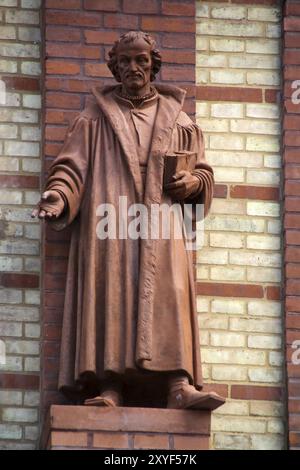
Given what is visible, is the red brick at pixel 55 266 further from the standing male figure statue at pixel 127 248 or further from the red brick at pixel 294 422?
the red brick at pixel 294 422

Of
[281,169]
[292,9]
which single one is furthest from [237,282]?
[292,9]

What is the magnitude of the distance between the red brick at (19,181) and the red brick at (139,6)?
1.15m

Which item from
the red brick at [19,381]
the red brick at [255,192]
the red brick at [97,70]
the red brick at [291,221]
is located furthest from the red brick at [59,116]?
the red brick at [19,381]

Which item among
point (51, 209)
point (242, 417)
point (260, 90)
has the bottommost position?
point (242, 417)

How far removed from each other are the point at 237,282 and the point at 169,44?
1.45 meters

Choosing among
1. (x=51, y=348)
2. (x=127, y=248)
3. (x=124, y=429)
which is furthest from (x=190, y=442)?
(x=127, y=248)

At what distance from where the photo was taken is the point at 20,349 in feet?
44.2

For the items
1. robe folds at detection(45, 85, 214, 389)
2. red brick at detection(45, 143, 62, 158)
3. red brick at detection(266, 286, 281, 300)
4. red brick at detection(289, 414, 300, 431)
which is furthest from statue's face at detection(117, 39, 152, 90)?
red brick at detection(289, 414, 300, 431)

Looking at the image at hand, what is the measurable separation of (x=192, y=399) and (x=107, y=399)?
18.0 inches

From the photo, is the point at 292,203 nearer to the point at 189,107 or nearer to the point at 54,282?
the point at 189,107

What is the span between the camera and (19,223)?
13.7m

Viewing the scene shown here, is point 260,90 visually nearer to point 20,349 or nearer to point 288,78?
point 288,78

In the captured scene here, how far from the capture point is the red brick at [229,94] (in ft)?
46.1

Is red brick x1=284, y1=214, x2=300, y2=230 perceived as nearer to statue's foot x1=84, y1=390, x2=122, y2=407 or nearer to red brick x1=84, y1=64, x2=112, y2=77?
red brick x1=84, y1=64, x2=112, y2=77
